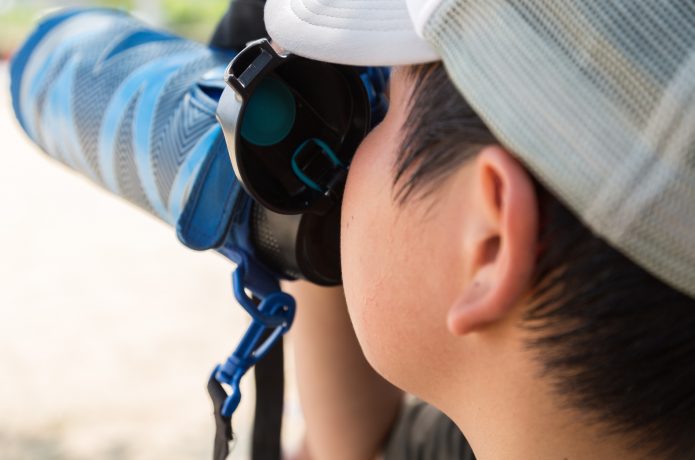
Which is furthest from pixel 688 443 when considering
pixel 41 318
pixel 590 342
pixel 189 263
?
pixel 189 263

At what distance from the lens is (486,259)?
0.64 metres

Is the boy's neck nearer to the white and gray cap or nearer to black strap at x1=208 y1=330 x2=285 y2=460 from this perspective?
the white and gray cap

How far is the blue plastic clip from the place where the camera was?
2.86ft

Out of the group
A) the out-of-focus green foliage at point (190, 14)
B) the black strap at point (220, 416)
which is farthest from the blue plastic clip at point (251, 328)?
the out-of-focus green foliage at point (190, 14)

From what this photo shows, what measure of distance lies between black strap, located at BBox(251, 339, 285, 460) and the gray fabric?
0.53 m

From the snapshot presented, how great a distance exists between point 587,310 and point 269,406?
0.53m

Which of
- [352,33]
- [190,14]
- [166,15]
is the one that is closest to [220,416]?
[352,33]

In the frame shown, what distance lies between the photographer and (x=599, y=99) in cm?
56

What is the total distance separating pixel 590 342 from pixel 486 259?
0.32 feet

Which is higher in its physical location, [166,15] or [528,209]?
[528,209]

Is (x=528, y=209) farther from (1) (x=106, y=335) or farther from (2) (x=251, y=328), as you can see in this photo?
(1) (x=106, y=335)

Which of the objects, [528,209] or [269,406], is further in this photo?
[269,406]

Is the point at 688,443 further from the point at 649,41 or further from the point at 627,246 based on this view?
the point at 649,41

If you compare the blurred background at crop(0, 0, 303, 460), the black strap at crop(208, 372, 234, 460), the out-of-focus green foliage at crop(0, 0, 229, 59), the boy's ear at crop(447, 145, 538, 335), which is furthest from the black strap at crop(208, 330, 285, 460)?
the out-of-focus green foliage at crop(0, 0, 229, 59)
